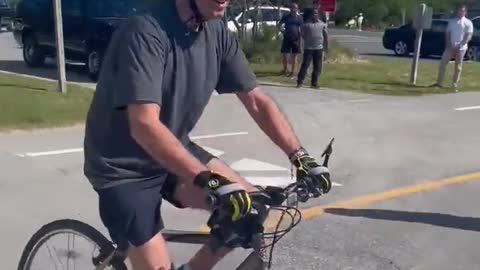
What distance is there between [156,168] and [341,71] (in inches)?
726

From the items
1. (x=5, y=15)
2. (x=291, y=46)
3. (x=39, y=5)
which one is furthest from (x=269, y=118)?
(x=5, y=15)

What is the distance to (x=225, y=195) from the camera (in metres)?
2.76

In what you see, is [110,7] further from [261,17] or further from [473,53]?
[473,53]

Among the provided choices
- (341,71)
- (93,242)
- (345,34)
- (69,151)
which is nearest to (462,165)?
(69,151)

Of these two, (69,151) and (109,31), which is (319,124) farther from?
(109,31)

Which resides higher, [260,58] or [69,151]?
[69,151]

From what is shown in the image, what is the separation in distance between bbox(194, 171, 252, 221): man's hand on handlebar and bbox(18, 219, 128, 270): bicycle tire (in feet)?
2.67

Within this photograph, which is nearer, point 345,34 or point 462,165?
point 462,165

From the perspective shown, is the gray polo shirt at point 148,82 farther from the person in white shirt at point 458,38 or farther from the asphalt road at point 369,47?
the asphalt road at point 369,47

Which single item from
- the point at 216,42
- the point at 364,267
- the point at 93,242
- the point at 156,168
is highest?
the point at 216,42

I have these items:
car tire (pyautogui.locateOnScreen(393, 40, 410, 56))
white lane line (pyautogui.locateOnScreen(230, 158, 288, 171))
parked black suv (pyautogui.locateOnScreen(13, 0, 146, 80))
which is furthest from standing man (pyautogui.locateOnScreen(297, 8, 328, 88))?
car tire (pyautogui.locateOnScreen(393, 40, 410, 56))

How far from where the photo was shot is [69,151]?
929cm

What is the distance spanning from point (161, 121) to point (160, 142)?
0.25m

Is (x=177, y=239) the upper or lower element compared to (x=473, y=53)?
upper
